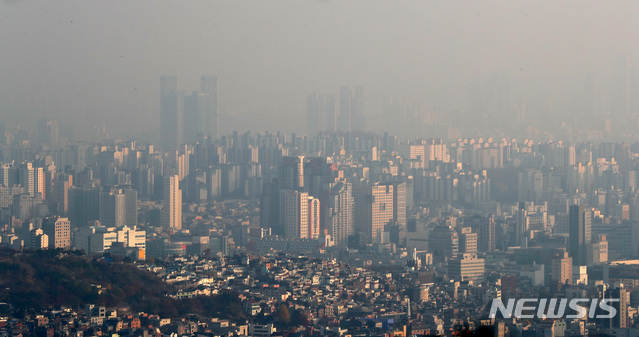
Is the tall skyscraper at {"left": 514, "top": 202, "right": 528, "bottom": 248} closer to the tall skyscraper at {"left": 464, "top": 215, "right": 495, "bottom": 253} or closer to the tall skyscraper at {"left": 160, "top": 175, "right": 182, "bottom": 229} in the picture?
the tall skyscraper at {"left": 464, "top": 215, "right": 495, "bottom": 253}

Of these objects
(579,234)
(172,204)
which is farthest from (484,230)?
(172,204)

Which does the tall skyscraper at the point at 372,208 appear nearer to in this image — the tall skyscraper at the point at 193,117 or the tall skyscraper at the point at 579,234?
the tall skyscraper at the point at 193,117

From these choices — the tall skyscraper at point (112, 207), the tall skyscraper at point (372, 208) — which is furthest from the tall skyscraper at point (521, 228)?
the tall skyscraper at point (112, 207)

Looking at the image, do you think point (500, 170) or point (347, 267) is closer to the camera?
point (347, 267)

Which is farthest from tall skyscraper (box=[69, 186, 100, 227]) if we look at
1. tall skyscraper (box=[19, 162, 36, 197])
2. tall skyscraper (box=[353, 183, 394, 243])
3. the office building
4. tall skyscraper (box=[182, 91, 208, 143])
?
the office building

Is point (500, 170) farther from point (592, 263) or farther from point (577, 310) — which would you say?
point (577, 310)

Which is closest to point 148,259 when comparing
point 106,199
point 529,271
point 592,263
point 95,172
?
point 529,271

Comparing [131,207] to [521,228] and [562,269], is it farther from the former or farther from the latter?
[562,269]
